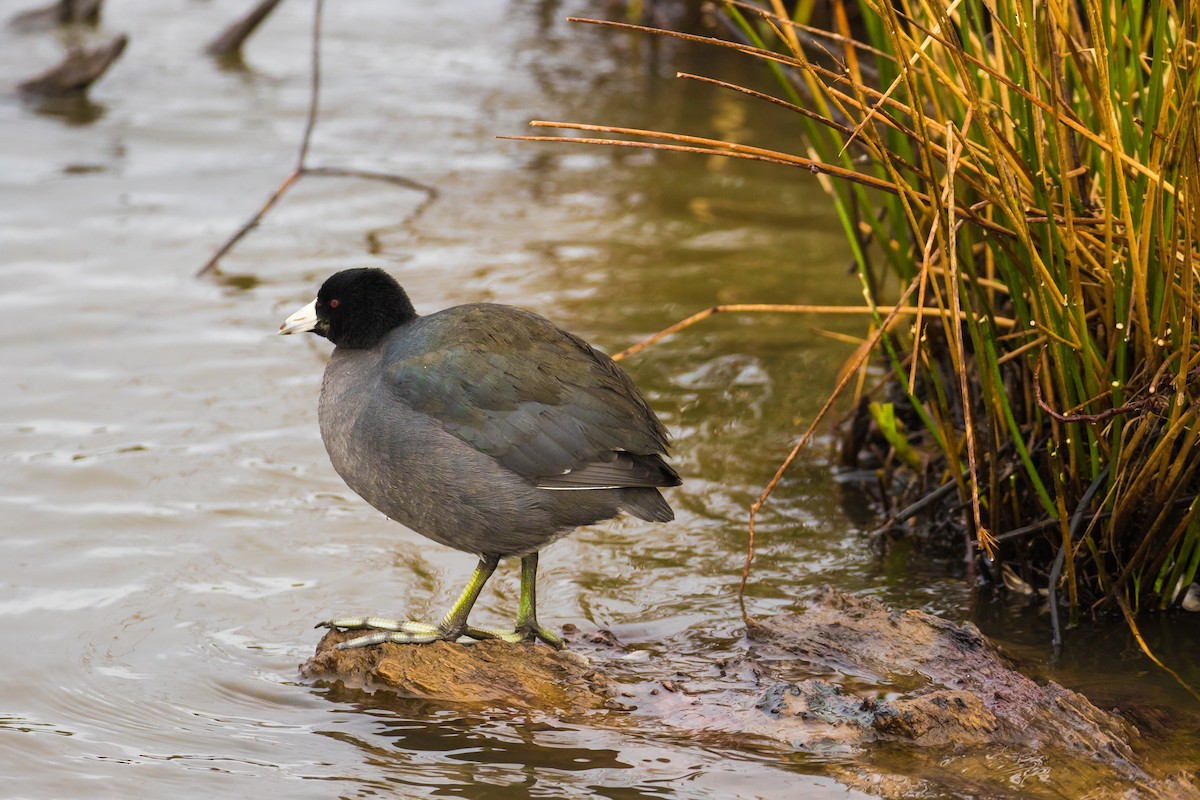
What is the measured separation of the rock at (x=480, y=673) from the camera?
330cm

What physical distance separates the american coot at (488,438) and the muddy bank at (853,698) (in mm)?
186

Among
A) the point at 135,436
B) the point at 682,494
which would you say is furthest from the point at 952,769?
the point at 135,436

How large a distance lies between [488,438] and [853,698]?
1.00 m

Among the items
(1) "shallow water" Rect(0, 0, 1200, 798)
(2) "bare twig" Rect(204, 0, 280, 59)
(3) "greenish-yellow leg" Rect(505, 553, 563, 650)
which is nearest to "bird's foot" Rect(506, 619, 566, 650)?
(3) "greenish-yellow leg" Rect(505, 553, 563, 650)

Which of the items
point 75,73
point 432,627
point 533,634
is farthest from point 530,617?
point 75,73

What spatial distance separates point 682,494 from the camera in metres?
4.74

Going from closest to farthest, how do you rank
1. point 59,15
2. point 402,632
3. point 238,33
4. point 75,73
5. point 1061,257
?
point 1061,257, point 402,632, point 75,73, point 59,15, point 238,33

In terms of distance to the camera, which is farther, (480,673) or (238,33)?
(238,33)

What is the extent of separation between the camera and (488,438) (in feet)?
11.0

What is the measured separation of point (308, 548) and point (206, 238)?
288cm

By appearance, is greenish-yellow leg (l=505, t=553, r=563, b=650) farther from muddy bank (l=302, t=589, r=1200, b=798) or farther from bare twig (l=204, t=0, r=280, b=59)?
bare twig (l=204, t=0, r=280, b=59)

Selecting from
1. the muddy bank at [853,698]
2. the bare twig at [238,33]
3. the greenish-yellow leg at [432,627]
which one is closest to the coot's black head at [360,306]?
the greenish-yellow leg at [432,627]

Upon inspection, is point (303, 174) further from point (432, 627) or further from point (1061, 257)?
point (1061, 257)

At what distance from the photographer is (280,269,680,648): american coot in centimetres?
335
